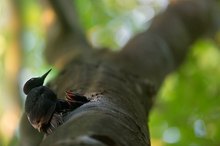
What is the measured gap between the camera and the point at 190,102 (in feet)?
9.27

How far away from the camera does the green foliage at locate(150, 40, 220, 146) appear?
7.72 ft

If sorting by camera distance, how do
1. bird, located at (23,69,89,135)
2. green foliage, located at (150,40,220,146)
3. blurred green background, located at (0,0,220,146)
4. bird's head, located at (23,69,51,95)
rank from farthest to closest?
green foliage, located at (150,40,220,146) → blurred green background, located at (0,0,220,146) → bird's head, located at (23,69,51,95) → bird, located at (23,69,89,135)

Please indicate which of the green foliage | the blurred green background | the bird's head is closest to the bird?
the bird's head

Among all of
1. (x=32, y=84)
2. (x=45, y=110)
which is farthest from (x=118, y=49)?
(x=45, y=110)

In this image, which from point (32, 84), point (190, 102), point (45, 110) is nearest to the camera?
point (45, 110)

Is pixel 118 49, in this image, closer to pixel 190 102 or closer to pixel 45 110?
pixel 190 102

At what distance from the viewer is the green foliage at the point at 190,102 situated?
7.72 feet

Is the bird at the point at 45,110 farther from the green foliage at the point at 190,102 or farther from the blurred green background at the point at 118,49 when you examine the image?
the green foliage at the point at 190,102

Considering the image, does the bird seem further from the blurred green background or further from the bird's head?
the blurred green background

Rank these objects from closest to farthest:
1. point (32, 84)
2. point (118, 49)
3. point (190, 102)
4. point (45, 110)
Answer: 1. point (45, 110)
2. point (32, 84)
3. point (118, 49)
4. point (190, 102)

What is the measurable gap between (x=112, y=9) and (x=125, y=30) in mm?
250

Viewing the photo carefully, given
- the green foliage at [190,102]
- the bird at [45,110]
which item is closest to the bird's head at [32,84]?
the bird at [45,110]

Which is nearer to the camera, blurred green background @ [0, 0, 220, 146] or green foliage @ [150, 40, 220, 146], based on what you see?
blurred green background @ [0, 0, 220, 146]

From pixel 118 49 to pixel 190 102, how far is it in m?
1.00
